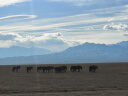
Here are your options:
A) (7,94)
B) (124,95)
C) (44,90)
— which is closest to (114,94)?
(124,95)

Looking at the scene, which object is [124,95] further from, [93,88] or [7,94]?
[7,94]

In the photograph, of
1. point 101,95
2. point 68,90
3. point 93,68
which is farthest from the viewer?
point 93,68

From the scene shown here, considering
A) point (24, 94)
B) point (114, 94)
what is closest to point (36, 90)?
point (24, 94)

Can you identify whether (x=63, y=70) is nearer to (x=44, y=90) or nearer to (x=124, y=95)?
(x=44, y=90)

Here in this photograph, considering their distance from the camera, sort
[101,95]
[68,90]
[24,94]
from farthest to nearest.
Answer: [68,90], [24,94], [101,95]

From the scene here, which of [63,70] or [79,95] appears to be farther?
[63,70]

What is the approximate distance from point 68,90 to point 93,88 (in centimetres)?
228

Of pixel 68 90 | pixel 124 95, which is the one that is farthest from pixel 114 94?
pixel 68 90

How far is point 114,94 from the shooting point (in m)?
19.4

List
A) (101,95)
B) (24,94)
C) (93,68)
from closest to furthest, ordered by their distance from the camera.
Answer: (101,95)
(24,94)
(93,68)

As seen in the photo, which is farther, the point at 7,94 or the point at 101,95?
the point at 7,94

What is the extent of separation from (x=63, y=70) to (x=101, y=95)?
93.9ft

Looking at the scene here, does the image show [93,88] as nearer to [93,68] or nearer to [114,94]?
[114,94]

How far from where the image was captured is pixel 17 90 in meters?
22.5
